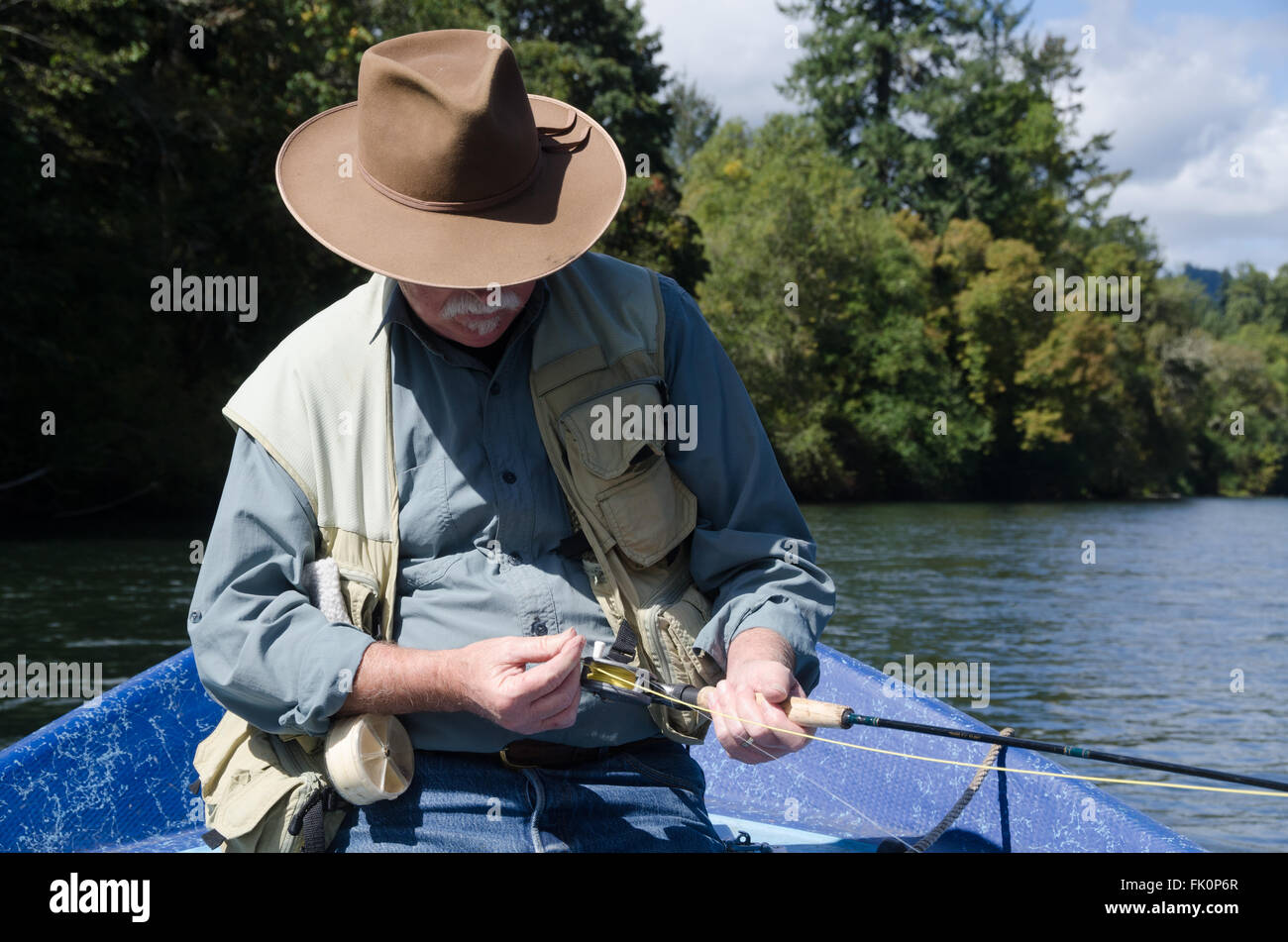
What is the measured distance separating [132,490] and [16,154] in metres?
6.42

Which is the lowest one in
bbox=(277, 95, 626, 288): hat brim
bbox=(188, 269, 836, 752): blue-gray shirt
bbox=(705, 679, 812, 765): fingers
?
bbox=(705, 679, 812, 765): fingers

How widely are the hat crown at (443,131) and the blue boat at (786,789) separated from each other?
1.72 metres

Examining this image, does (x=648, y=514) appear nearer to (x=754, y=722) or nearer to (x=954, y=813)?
(x=754, y=722)

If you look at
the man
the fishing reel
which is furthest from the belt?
the fishing reel

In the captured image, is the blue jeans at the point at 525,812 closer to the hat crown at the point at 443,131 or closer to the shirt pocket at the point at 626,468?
the shirt pocket at the point at 626,468

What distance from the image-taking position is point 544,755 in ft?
7.95

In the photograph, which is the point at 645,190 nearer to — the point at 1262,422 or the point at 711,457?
the point at 711,457

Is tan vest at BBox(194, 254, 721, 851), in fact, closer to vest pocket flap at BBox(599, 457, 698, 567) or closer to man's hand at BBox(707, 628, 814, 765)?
vest pocket flap at BBox(599, 457, 698, 567)

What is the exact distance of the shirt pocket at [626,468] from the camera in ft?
8.20

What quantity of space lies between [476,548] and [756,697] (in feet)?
1.96

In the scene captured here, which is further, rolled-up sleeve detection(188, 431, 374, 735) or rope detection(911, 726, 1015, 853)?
rope detection(911, 726, 1015, 853)

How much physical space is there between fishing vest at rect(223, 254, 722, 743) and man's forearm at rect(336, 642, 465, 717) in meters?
0.18

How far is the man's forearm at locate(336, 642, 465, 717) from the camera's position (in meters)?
2.23

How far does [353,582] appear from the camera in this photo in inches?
95.0
